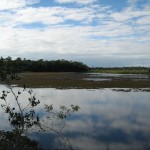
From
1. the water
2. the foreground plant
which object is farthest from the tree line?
the foreground plant

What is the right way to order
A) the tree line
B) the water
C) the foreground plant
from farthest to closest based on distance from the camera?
the tree line → the water → the foreground plant

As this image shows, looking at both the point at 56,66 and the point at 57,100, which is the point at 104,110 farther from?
the point at 56,66

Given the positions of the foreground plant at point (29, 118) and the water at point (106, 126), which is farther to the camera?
the water at point (106, 126)

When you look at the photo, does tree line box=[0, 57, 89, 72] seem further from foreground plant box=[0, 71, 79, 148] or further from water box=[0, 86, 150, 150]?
foreground plant box=[0, 71, 79, 148]

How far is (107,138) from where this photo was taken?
66.2 ft


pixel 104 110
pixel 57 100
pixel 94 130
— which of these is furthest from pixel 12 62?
pixel 57 100

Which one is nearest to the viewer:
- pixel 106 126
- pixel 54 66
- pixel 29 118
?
pixel 29 118

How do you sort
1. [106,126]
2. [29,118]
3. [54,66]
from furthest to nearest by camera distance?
[54,66], [106,126], [29,118]

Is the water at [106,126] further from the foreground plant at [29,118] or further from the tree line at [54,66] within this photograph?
the tree line at [54,66]

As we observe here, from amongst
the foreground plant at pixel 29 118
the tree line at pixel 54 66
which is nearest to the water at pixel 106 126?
the foreground plant at pixel 29 118

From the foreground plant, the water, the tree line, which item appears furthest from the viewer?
the tree line

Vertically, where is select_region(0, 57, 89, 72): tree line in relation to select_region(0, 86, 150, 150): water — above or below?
above

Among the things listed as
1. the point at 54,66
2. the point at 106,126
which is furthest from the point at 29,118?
the point at 54,66

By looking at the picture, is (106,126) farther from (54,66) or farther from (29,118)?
→ (54,66)
